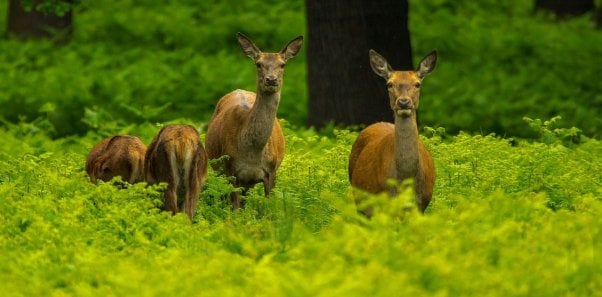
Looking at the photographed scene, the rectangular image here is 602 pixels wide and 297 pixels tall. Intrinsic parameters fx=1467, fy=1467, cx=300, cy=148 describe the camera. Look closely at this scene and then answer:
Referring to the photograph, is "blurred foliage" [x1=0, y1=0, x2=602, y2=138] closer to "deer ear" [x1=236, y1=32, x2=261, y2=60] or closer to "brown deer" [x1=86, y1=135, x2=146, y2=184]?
"deer ear" [x1=236, y1=32, x2=261, y2=60]

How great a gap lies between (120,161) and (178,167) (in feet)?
2.99

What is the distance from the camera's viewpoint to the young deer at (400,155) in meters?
12.0

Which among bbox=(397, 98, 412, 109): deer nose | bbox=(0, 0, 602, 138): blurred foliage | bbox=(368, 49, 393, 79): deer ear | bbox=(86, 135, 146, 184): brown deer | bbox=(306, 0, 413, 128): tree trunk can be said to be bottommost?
bbox=(0, 0, 602, 138): blurred foliage

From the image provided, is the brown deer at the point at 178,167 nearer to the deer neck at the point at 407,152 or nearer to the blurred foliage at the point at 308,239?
the blurred foliage at the point at 308,239

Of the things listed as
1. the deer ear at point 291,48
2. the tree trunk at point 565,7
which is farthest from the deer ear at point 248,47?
the tree trunk at point 565,7

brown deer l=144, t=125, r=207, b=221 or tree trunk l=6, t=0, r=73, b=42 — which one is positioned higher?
brown deer l=144, t=125, r=207, b=221

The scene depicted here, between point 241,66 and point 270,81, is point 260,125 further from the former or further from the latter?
point 241,66

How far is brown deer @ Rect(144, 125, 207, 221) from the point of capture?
12.6m

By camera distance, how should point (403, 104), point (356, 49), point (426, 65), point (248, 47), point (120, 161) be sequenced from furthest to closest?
point (356, 49), point (248, 47), point (120, 161), point (426, 65), point (403, 104)

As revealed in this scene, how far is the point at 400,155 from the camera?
12.0 metres

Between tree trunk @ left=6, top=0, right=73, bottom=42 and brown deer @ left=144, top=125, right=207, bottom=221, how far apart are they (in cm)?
1575

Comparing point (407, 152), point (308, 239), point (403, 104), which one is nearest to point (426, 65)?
point (403, 104)

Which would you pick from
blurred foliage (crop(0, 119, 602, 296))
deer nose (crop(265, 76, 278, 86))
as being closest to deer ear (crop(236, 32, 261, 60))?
deer nose (crop(265, 76, 278, 86))

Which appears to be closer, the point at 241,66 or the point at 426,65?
the point at 426,65
